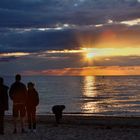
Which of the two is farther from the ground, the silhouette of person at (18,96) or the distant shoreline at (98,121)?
the silhouette of person at (18,96)

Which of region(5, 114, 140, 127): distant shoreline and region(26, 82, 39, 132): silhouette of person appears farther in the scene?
region(5, 114, 140, 127): distant shoreline

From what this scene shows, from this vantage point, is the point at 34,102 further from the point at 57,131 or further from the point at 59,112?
the point at 59,112

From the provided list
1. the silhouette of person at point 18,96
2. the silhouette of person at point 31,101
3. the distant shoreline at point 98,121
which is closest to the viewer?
the silhouette of person at point 18,96

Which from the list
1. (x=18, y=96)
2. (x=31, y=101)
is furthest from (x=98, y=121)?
(x=18, y=96)

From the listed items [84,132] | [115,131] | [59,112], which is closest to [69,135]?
[84,132]

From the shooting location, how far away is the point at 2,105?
674 inches

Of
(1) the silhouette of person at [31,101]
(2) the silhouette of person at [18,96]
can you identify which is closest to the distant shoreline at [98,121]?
(1) the silhouette of person at [31,101]

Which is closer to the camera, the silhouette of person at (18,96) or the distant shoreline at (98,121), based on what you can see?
the silhouette of person at (18,96)

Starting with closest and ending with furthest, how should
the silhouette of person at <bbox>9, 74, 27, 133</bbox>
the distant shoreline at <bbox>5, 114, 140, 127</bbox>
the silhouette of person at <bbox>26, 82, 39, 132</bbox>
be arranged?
the silhouette of person at <bbox>9, 74, 27, 133</bbox> → the silhouette of person at <bbox>26, 82, 39, 132</bbox> → the distant shoreline at <bbox>5, 114, 140, 127</bbox>

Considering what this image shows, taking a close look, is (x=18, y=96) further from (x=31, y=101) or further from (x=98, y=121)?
(x=98, y=121)

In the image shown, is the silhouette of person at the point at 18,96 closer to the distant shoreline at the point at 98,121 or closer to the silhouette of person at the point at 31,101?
the silhouette of person at the point at 31,101

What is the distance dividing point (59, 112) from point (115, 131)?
14.3 feet

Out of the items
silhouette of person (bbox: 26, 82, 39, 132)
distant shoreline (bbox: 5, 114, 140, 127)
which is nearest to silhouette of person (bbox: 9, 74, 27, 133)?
silhouette of person (bbox: 26, 82, 39, 132)

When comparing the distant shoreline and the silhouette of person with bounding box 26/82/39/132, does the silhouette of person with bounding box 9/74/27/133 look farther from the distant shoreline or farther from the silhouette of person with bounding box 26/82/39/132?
the distant shoreline
